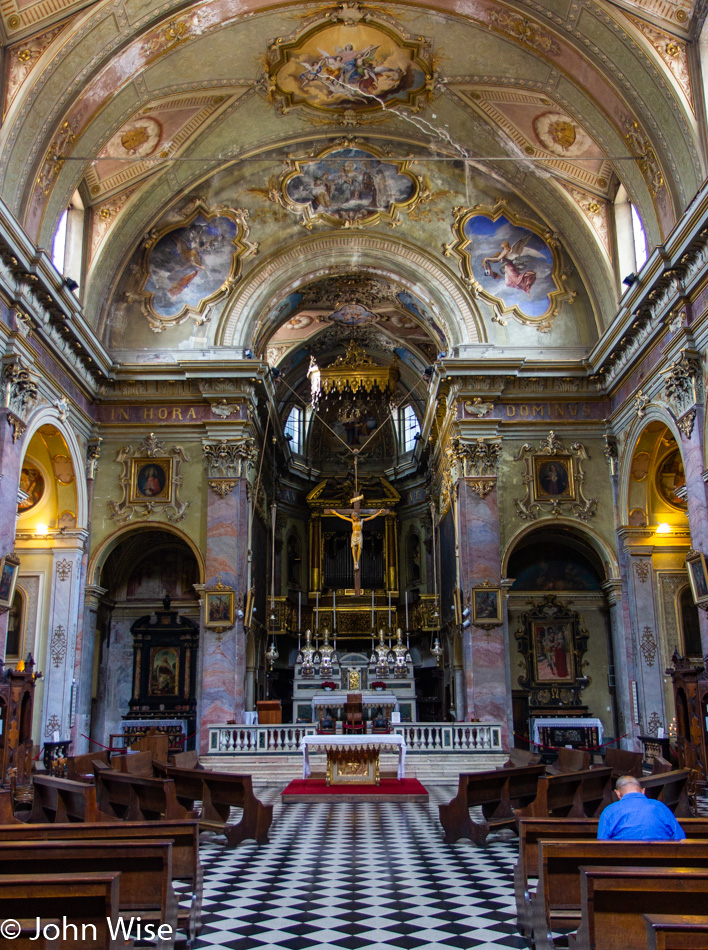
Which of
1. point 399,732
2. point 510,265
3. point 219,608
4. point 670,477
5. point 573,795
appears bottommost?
point 573,795

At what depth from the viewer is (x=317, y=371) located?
27984 mm

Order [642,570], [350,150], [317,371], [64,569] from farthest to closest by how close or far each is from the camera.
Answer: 1. [317,371]
2. [350,150]
3. [642,570]
4. [64,569]

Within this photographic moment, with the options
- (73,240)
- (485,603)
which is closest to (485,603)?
(485,603)

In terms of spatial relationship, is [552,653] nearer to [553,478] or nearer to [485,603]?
[485,603]

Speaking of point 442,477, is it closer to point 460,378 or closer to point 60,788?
point 460,378

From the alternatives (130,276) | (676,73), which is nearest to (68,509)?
(130,276)

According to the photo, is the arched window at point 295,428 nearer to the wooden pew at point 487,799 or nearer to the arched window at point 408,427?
the arched window at point 408,427

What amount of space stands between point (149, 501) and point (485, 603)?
28.3 feet

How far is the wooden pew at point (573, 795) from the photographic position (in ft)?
29.9

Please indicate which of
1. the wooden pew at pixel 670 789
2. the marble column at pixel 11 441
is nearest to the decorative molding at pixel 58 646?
the marble column at pixel 11 441

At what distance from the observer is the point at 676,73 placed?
53.0ft

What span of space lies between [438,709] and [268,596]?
21.2ft

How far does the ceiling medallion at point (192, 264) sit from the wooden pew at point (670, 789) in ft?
56.9

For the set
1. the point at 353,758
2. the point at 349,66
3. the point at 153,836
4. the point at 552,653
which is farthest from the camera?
the point at 552,653
